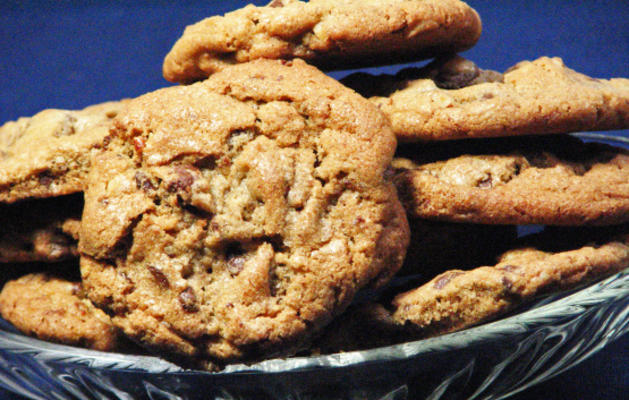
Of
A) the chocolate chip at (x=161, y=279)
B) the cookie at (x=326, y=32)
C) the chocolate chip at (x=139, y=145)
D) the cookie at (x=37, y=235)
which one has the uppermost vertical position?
the cookie at (x=326, y=32)

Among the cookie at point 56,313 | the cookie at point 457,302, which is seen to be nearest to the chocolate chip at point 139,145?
A: the cookie at point 56,313

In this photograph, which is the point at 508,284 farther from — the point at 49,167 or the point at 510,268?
the point at 49,167

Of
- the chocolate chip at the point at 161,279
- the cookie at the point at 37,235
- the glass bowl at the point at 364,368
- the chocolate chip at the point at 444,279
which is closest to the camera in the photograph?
the glass bowl at the point at 364,368

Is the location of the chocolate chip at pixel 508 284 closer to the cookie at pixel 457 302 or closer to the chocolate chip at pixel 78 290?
the cookie at pixel 457 302

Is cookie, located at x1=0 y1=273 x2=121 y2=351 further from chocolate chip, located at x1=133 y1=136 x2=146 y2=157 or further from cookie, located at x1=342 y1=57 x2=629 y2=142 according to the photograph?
cookie, located at x1=342 y1=57 x2=629 y2=142

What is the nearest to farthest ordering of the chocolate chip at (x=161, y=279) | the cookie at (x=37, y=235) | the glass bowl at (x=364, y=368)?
the glass bowl at (x=364, y=368)
the chocolate chip at (x=161, y=279)
the cookie at (x=37, y=235)

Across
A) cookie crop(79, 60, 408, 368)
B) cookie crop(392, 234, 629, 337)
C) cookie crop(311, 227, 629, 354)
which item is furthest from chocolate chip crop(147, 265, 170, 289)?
cookie crop(392, 234, 629, 337)

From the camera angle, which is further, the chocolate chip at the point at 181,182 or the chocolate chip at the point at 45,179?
the chocolate chip at the point at 45,179
